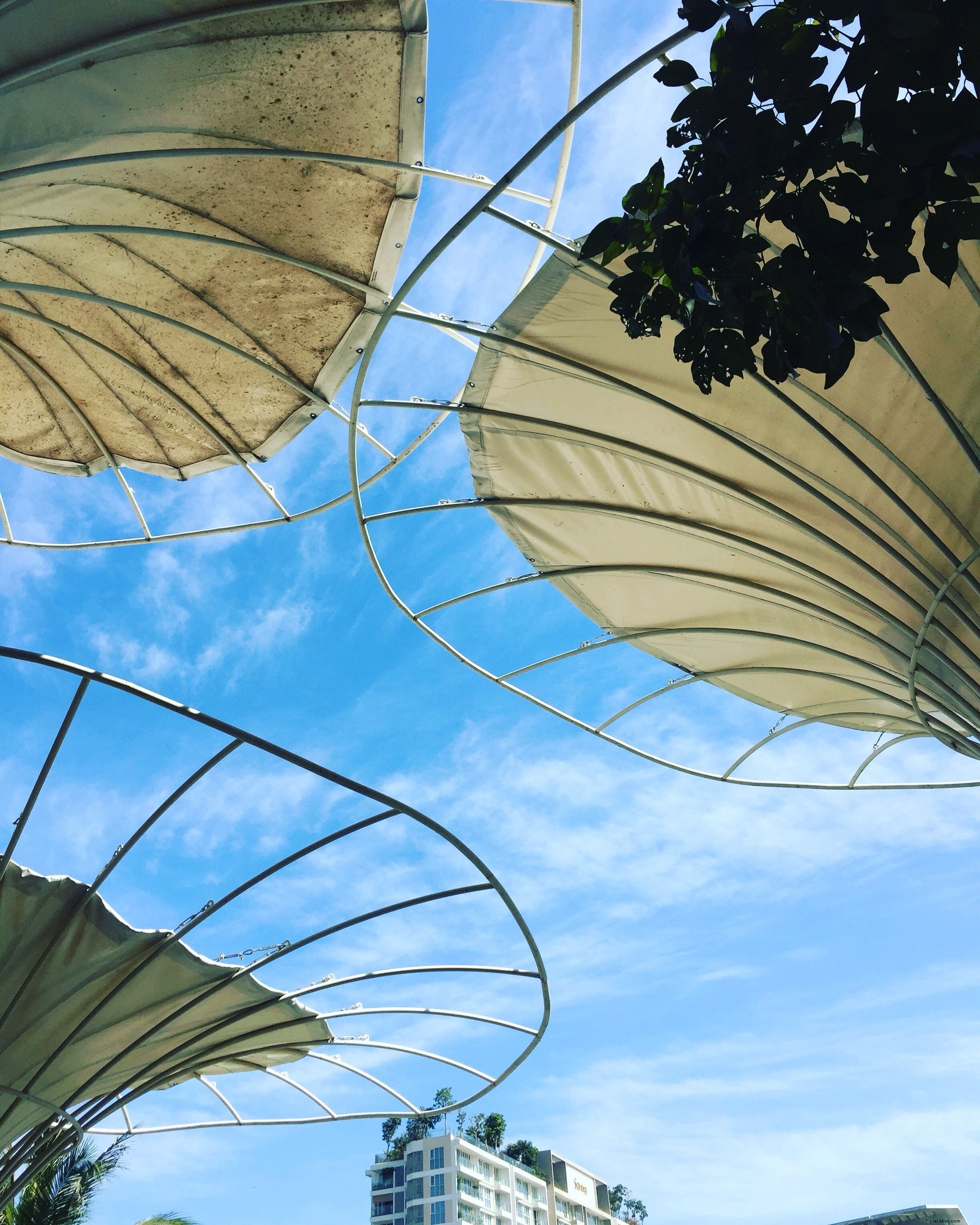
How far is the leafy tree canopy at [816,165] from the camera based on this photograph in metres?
3.76

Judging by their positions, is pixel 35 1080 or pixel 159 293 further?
pixel 159 293

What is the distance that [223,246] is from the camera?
12.7m

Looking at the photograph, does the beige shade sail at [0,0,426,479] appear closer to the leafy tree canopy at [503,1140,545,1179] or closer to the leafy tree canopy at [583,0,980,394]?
the leafy tree canopy at [583,0,980,394]

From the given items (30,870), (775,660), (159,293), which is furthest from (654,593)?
(30,870)

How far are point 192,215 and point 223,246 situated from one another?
50 centimetres

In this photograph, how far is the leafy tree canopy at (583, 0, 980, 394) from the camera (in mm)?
3760

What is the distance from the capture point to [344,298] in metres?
13.7

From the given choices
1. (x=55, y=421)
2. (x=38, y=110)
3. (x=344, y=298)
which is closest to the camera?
(x=38, y=110)

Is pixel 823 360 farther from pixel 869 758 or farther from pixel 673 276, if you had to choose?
pixel 869 758

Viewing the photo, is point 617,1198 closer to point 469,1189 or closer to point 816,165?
point 469,1189

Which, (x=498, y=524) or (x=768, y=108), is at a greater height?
(x=498, y=524)

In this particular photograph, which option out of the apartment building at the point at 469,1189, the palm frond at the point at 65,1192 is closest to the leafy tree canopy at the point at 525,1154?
the apartment building at the point at 469,1189

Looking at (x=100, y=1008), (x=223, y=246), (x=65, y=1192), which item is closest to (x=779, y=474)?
(x=223, y=246)

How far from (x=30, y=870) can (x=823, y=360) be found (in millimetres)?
9565
